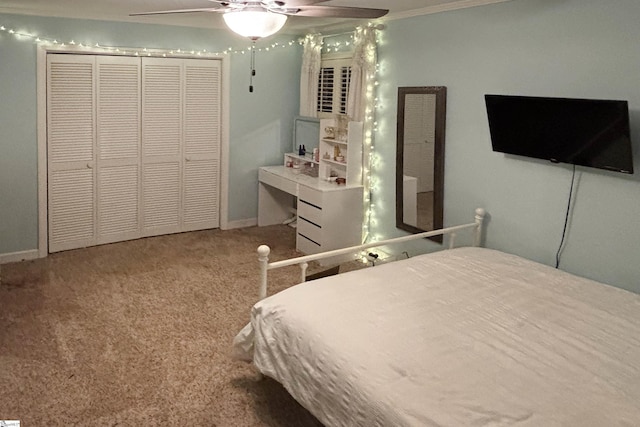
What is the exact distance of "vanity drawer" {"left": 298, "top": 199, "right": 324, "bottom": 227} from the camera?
5.09 metres

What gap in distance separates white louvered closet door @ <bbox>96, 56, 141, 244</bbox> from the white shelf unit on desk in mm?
1806

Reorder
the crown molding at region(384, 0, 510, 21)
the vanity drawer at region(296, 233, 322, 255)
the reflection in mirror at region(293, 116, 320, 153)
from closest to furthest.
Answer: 1. the crown molding at region(384, 0, 510, 21)
2. the vanity drawer at region(296, 233, 322, 255)
3. the reflection in mirror at region(293, 116, 320, 153)

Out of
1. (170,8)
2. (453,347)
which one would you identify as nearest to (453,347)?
(453,347)

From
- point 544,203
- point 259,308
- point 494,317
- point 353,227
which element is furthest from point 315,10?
point 353,227

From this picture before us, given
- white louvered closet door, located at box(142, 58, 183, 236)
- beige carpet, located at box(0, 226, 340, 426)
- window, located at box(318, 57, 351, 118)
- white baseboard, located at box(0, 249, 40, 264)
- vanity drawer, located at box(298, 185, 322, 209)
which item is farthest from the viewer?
white louvered closet door, located at box(142, 58, 183, 236)

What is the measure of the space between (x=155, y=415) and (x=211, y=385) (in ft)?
1.18

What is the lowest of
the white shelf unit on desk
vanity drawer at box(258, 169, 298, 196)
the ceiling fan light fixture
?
vanity drawer at box(258, 169, 298, 196)

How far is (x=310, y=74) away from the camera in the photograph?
587 cm

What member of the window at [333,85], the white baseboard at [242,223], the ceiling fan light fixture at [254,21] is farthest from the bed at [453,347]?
the white baseboard at [242,223]

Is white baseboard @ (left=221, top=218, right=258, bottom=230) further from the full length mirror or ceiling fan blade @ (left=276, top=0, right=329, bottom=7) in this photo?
ceiling fan blade @ (left=276, top=0, right=329, bottom=7)

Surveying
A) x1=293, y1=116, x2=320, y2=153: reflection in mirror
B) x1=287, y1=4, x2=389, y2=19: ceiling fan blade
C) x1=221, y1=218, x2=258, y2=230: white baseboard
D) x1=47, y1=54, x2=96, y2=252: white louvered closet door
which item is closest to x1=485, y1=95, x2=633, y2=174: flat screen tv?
x1=287, y1=4, x2=389, y2=19: ceiling fan blade

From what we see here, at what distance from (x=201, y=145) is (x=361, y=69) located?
6.31 feet

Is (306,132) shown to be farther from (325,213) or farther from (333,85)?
(325,213)

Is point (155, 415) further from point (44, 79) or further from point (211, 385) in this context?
point (44, 79)
